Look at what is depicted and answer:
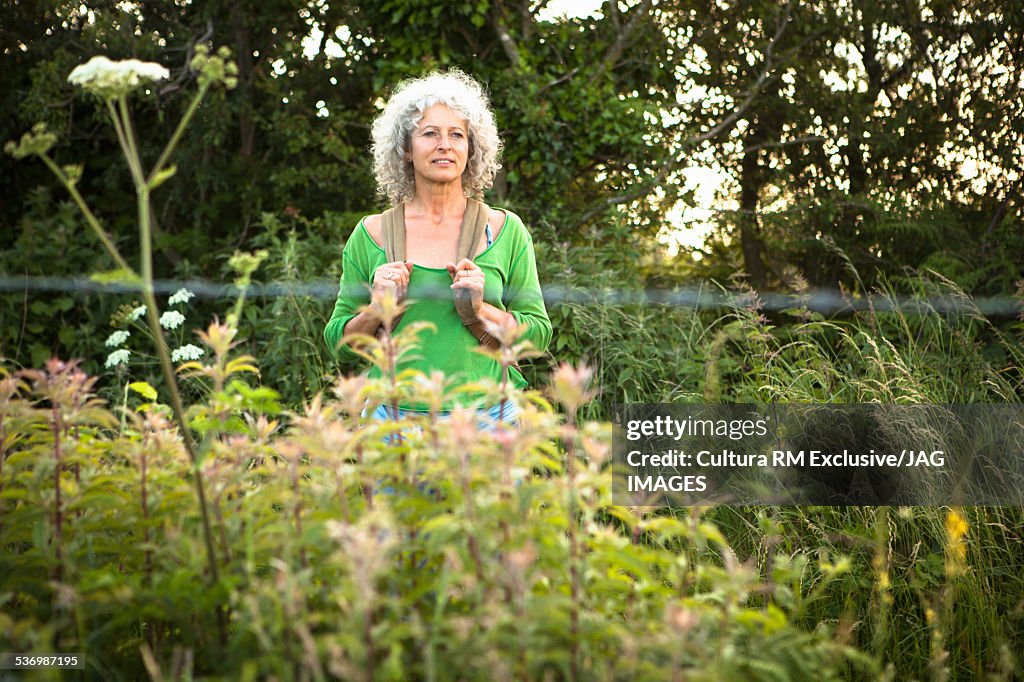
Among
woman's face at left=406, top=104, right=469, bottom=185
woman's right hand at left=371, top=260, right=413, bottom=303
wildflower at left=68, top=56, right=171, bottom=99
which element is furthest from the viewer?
woman's face at left=406, top=104, right=469, bottom=185

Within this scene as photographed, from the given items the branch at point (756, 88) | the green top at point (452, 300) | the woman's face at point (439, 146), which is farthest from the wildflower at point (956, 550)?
the branch at point (756, 88)

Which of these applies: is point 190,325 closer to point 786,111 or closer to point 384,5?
point 384,5

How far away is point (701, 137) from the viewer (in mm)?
6719

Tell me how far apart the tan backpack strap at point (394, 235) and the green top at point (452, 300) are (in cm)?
4

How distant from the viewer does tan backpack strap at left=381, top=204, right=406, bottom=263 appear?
A: 279 cm

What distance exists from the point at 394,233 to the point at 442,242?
0.48ft

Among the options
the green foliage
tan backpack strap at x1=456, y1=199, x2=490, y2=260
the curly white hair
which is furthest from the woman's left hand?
the green foliage

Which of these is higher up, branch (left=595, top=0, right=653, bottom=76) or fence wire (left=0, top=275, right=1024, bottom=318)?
branch (left=595, top=0, right=653, bottom=76)

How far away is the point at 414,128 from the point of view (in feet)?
9.98

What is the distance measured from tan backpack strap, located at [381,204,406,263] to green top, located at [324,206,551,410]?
0.05 m

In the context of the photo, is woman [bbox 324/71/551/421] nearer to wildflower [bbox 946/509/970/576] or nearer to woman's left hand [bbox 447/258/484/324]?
woman's left hand [bbox 447/258/484/324]

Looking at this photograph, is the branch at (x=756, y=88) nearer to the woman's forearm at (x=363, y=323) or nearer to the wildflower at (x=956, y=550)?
the wildflower at (x=956, y=550)

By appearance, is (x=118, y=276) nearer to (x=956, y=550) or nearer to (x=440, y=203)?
(x=440, y=203)

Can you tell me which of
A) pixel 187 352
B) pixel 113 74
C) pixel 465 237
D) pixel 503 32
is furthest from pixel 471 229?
pixel 503 32
